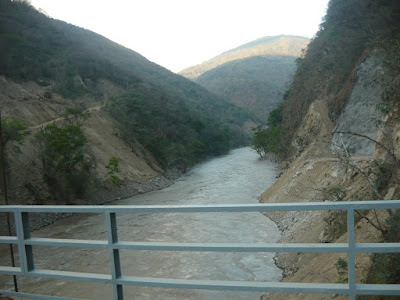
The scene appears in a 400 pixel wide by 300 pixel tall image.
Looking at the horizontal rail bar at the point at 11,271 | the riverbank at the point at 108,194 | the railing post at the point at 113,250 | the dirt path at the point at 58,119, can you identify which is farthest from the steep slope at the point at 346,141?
the dirt path at the point at 58,119

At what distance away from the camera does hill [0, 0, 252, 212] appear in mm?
22297

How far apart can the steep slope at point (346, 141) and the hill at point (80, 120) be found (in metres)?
12.4

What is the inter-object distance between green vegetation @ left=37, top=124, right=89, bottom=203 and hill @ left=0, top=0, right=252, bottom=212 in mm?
68

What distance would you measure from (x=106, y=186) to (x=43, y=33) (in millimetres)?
35831

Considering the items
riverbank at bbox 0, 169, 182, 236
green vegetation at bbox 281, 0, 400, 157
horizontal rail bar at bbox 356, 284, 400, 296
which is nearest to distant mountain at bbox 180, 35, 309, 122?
green vegetation at bbox 281, 0, 400, 157

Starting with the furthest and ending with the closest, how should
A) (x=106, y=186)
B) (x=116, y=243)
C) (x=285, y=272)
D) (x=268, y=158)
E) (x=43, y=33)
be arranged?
(x=43, y=33), (x=268, y=158), (x=106, y=186), (x=285, y=272), (x=116, y=243)

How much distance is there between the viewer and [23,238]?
3.20 metres

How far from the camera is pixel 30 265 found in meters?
3.32

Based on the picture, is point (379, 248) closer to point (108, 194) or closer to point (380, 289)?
point (380, 289)

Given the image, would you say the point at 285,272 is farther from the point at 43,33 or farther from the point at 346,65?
the point at 43,33

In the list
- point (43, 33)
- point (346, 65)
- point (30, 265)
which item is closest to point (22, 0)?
point (43, 33)

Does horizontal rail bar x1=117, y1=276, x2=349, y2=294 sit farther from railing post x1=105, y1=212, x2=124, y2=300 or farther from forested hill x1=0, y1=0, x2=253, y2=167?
forested hill x1=0, y1=0, x2=253, y2=167

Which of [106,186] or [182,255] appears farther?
[106,186]

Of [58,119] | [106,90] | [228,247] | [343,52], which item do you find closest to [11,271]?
[228,247]
